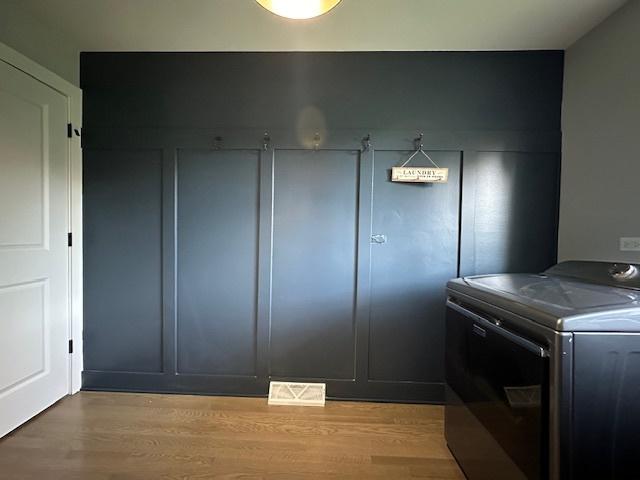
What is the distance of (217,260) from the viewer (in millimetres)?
2348

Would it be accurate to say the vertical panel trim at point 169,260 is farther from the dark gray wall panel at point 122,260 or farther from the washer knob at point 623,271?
the washer knob at point 623,271

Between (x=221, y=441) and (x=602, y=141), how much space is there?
8.63 ft

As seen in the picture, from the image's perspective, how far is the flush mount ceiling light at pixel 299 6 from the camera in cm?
104

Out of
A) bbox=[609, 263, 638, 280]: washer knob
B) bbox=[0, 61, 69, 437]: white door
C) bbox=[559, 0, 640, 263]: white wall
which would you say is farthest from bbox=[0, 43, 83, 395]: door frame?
bbox=[559, 0, 640, 263]: white wall

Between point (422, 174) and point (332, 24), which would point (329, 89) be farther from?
point (422, 174)

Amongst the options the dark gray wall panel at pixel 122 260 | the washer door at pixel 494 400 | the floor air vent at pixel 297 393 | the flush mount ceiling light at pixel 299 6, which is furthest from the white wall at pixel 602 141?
the dark gray wall panel at pixel 122 260

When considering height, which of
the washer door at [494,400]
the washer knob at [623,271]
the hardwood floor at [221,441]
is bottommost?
the hardwood floor at [221,441]

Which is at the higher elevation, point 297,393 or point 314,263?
point 314,263

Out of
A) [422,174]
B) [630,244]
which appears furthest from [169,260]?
[630,244]

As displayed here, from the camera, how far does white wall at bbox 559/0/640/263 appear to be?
1749 mm

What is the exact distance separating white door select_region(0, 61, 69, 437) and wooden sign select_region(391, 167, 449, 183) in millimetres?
2135

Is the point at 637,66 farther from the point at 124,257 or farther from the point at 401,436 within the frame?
the point at 124,257

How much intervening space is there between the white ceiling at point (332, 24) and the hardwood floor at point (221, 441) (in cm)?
229

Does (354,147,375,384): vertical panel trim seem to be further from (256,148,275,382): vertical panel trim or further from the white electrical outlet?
the white electrical outlet
